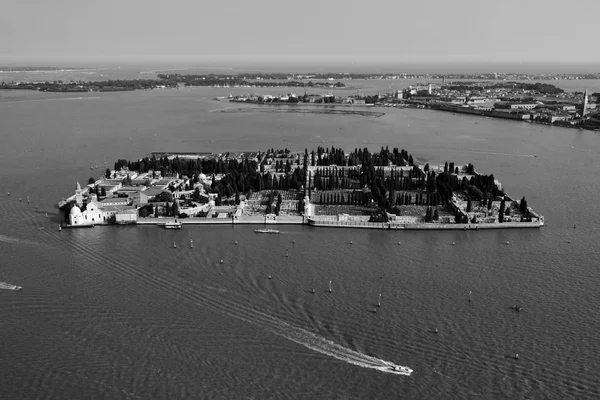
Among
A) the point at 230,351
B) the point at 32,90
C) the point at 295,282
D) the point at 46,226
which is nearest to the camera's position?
the point at 230,351

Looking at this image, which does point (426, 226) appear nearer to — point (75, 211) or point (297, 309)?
point (297, 309)

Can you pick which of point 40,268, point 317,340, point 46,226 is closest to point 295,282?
point 317,340

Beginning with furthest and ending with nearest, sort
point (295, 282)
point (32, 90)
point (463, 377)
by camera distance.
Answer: point (32, 90) < point (295, 282) < point (463, 377)

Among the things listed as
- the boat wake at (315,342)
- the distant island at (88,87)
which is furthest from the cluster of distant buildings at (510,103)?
the boat wake at (315,342)

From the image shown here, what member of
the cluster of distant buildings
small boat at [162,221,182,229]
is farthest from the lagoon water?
the cluster of distant buildings

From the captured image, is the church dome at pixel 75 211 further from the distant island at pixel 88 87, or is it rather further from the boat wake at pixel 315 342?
the distant island at pixel 88 87

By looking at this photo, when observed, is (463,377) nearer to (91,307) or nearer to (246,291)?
(246,291)
